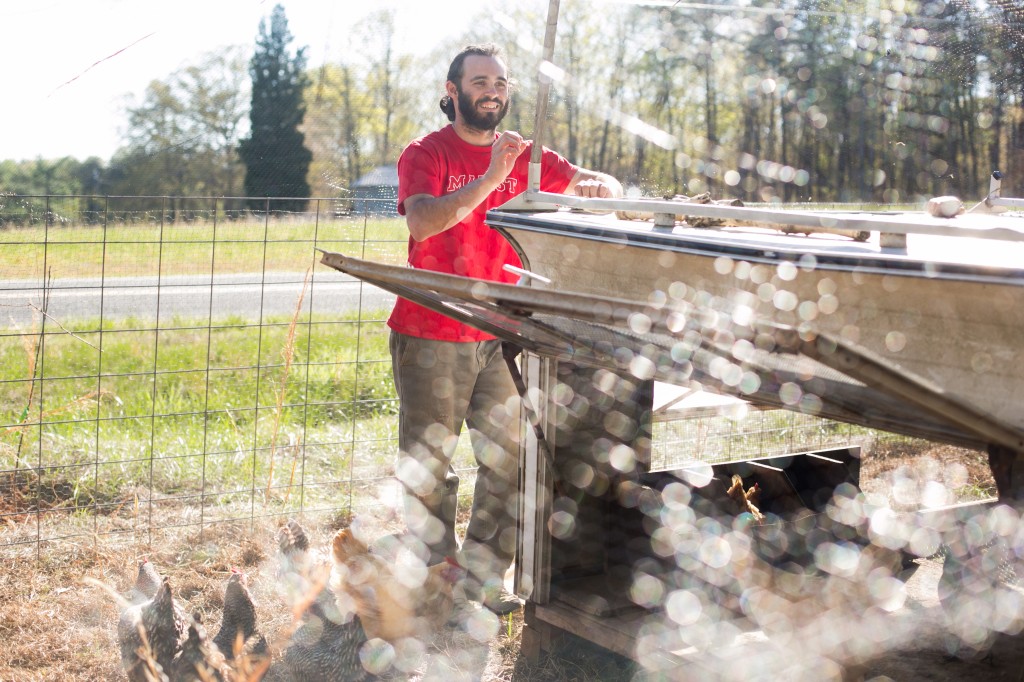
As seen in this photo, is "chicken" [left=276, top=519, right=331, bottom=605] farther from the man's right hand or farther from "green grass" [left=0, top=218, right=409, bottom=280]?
the man's right hand

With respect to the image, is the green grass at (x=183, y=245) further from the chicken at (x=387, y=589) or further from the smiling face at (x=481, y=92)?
the chicken at (x=387, y=589)

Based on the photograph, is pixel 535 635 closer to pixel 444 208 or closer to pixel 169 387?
pixel 444 208

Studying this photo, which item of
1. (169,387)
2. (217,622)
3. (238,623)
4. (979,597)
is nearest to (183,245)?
(169,387)

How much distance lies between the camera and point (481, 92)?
3.15 m

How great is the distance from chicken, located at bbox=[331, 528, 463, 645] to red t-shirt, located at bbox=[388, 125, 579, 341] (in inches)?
29.2

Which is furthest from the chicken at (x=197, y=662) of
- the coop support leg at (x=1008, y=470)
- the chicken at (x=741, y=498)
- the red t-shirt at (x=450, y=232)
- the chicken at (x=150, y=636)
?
the coop support leg at (x=1008, y=470)

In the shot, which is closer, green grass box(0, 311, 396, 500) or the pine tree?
green grass box(0, 311, 396, 500)

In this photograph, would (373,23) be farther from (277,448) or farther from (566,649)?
(566,649)

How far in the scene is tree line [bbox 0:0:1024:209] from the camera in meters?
6.88

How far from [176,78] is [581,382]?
14.0m

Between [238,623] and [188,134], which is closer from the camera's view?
[238,623]

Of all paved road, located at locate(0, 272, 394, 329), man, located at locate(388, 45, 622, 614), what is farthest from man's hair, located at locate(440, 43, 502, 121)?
paved road, located at locate(0, 272, 394, 329)

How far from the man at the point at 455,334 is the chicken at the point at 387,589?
0.26m

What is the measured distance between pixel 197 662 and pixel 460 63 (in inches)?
82.5
